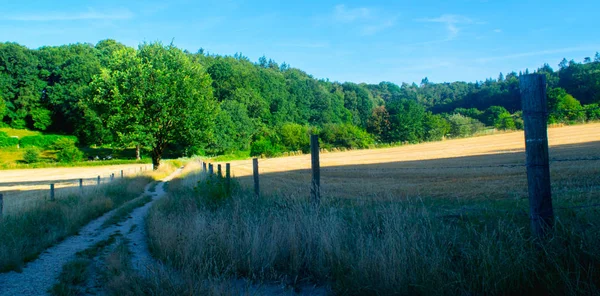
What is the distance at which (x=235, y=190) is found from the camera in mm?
10711

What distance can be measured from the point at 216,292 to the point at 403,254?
194 centimetres

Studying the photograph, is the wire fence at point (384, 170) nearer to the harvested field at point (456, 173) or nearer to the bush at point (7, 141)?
the harvested field at point (456, 173)

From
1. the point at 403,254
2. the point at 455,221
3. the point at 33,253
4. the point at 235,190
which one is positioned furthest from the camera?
the point at 235,190

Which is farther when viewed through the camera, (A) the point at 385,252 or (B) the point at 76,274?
(B) the point at 76,274

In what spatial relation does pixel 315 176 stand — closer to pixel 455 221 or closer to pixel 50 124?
pixel 455 221

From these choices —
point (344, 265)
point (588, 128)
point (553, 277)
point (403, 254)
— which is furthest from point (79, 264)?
point (588, 128)

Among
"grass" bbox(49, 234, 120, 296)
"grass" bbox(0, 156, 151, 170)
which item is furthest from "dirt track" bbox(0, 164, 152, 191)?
"grass" bbox(49, 234, 120, 296)

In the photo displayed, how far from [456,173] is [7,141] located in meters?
73.0

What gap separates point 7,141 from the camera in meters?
66.5

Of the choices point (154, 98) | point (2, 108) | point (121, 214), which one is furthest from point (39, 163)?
point (121, 214)

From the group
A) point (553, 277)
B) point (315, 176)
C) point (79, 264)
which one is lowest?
point (79, 264)

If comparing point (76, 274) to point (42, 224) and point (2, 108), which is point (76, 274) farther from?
point (2, 108)

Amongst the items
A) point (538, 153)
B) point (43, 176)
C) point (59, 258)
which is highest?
point (538, 153)

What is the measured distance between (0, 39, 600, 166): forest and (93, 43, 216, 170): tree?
8 cm
